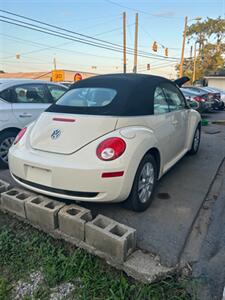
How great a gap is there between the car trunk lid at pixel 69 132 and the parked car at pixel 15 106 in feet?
5.71

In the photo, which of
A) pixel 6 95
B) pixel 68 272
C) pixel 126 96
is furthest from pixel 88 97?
pixel 68 272

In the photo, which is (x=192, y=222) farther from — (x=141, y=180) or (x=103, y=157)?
(x=103, y=157)

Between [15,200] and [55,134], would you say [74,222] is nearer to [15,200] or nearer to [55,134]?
[15,200]

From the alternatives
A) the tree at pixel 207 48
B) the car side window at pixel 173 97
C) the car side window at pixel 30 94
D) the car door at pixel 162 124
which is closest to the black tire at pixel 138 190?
the car door at pixel 162 124

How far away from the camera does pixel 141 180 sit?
9.03 ft

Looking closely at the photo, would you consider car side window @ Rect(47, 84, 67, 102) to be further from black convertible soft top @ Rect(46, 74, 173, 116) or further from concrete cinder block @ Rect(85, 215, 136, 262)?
concrete cinder block @ Rect(85, 215, 136, 262)

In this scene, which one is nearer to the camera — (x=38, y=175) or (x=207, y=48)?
(x=38, y=175)

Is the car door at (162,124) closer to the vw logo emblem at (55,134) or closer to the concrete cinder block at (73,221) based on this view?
the vw logo emblem at (55,134)

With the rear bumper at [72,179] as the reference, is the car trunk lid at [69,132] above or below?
above

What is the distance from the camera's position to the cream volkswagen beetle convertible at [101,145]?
235cm

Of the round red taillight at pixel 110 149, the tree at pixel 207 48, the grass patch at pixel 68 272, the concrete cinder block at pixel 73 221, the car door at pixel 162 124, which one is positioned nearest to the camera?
the grass patch at pixel 68 272

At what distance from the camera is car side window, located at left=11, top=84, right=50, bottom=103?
4375 millimetres

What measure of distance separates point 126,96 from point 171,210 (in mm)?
1443

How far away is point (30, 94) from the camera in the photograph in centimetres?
464
